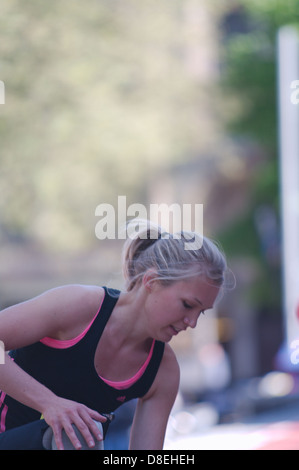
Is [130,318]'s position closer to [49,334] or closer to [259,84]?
[49,334]

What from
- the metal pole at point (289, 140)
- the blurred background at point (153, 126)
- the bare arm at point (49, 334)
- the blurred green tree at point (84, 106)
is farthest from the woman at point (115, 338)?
the blurred green tree at point (84, 106)

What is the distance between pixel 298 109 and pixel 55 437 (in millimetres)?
6038


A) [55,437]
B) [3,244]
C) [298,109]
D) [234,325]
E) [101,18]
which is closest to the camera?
[55,437]

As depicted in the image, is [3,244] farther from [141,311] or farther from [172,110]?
[141,311]

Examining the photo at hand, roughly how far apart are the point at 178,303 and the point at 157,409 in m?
0.38

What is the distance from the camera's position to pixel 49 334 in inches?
80.0

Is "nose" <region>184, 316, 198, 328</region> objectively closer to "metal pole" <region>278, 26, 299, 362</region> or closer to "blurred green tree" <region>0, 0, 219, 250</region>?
"metal pole" <region>278, 26, 299, 362</region>

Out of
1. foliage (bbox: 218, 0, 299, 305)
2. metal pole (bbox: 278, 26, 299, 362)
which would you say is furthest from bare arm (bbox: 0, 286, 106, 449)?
foliage (bbox: 218, 0, 299, 305)

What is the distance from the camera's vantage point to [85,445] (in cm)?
178

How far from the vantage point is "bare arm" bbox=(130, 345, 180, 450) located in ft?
7.20

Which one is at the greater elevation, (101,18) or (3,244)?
(101,18)

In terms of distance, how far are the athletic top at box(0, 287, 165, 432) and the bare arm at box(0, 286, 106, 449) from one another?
1.5 inches

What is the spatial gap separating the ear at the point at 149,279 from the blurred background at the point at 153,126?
4.59 meters

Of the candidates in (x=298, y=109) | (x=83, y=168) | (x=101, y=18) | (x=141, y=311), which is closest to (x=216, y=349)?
(x=83, y=168)
